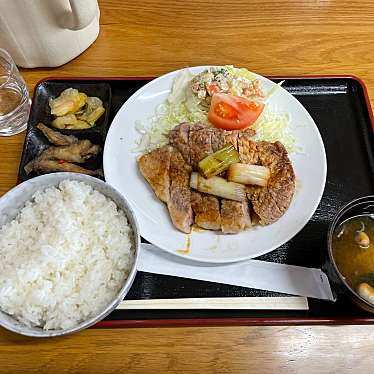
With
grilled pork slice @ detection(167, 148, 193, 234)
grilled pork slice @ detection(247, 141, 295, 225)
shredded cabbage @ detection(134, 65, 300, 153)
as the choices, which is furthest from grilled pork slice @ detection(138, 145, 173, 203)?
grilled pork slice @ detection(247, 141, 295, 225)

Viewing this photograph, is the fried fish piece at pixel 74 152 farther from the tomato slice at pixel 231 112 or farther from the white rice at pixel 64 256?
the tomato slice at pixel 231 112

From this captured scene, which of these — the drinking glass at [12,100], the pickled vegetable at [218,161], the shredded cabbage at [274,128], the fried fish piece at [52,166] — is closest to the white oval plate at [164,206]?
the shredded cabbage at [274,128]

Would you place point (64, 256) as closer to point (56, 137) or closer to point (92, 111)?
point (56, 137)

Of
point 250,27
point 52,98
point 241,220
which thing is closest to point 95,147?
point 52,98

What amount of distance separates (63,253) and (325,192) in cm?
118

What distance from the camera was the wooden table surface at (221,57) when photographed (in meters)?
1.79

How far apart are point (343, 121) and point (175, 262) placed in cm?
112

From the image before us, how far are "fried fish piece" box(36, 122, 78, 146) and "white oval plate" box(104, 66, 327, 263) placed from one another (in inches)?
7.3

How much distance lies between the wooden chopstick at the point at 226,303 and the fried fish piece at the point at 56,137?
0.81 meters

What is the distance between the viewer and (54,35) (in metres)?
2.33

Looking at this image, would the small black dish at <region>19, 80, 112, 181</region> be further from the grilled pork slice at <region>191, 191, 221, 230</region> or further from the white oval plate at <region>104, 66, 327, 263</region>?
the grilled pork slice at <region>191, 191, 221, 230</region>

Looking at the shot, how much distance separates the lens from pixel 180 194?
199cm

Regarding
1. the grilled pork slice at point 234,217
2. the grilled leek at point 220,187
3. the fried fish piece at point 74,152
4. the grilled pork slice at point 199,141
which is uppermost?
the fried fish piece at point 74,152

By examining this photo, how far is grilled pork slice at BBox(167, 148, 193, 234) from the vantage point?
194 cm
